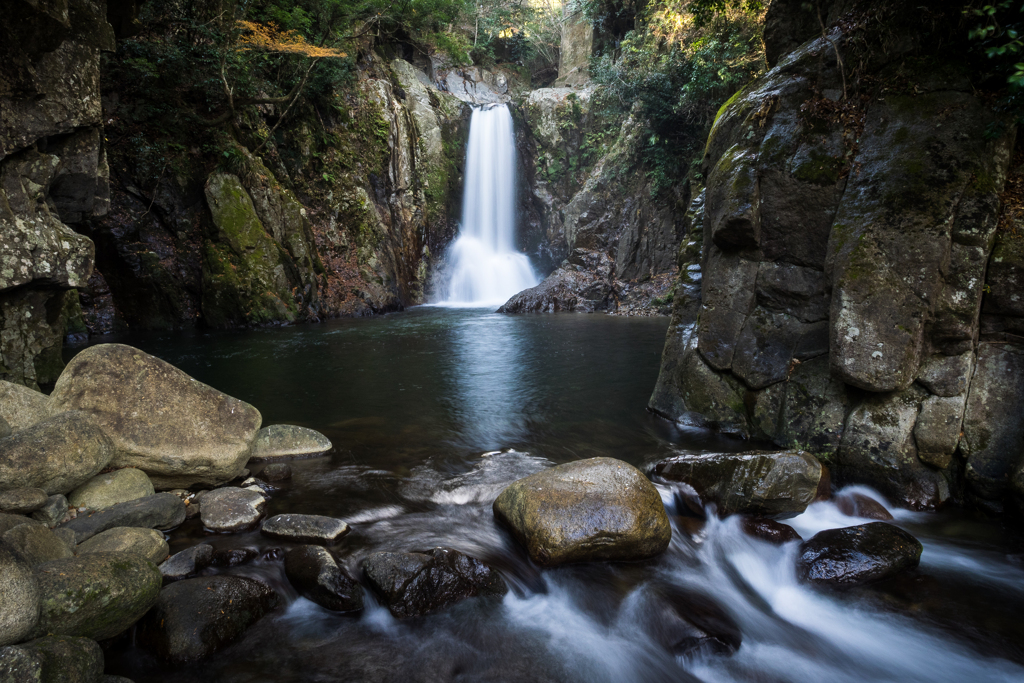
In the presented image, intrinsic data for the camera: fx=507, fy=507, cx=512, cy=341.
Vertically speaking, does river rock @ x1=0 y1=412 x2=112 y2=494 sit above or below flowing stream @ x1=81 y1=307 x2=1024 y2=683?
above

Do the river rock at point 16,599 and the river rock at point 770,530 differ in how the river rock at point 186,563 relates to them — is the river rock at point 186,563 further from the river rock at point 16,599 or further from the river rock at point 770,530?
the river rock at point 770,530

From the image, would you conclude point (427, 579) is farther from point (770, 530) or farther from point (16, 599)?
point (770, 530)

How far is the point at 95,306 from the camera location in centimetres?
1367

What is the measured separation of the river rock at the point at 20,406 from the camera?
151 inches

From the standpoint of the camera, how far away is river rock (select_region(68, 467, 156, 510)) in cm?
361

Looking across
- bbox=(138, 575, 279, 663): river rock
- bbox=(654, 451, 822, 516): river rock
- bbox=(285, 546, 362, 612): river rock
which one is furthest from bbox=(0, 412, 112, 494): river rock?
bbox=(654, 451, 822, 516): river rock

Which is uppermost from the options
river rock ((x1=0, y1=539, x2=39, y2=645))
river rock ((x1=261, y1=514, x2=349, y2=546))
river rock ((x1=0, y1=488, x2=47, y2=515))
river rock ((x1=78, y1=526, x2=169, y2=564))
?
river rock ((x1=0, y1=539, x2=39, y2=645))

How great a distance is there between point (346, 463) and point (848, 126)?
5988 mm

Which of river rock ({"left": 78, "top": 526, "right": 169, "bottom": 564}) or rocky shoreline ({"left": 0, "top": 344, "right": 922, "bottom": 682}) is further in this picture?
river rock ({"left": 78, "top": 526, "right": 169, "bottom": 564})

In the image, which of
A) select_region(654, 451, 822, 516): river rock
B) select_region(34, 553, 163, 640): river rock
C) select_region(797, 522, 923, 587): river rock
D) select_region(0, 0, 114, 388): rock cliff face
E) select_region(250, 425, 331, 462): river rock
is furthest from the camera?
select_region(250, 425, 331, 462): river rock

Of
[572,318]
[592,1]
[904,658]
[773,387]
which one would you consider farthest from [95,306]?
[592,1]

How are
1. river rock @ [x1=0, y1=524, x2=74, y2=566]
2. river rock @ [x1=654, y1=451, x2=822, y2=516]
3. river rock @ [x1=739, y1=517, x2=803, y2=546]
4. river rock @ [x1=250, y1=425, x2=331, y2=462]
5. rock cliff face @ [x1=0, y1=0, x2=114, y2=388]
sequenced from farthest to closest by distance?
river rock @ [x1=250, y1=425, x2=331, y2=462] → rock cliff face @ [x1=0, y1=0, x2=114, y2=388] → river rock @ [x1=654, y1=451, x2=822, y2=516] → river rock @ [x1=739, y1=517, x2=803, y2=546] → river rock @ [x1=0, y1=524, x2=74, y2=566]

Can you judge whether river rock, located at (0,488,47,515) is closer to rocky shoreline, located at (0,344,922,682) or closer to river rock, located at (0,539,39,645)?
rocky shoreline, located at (0,344,922,682)

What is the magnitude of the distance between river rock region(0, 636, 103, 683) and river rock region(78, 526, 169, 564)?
0.91 meters
